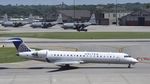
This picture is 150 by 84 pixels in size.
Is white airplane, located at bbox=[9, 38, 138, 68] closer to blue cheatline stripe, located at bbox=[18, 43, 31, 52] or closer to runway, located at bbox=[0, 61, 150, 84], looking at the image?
runway, located at bbox=[0, 61, 150, 84]

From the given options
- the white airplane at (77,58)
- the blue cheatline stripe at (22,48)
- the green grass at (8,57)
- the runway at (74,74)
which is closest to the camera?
the runway at (74,74)

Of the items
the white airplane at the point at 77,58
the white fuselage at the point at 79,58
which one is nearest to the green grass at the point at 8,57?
the white airplane at the point at 77,58

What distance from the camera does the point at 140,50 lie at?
85750 mm

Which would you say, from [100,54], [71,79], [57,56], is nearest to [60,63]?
[57,56]

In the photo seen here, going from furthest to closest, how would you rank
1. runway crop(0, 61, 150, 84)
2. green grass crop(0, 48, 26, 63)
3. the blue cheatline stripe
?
green grass crop(0, 48, 26, 63), the blue cheatline stripe, runway crop(0, 61, 150, 84)

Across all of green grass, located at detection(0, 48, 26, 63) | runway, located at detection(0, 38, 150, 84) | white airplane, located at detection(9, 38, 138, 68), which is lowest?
green grass, located at detection(0, 48, 26, 63)

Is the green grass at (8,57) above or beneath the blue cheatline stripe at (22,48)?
beneath

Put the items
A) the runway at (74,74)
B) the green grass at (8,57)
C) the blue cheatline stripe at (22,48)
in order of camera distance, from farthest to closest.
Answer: the green grass at (8,57) → the blue cheatline stripe at (22,48) → the runway at (74,74)

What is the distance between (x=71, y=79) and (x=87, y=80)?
1.83m

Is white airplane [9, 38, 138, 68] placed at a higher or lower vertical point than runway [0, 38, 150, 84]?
higher

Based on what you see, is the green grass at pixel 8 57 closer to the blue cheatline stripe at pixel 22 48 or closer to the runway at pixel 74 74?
the runway at pixel 74 74

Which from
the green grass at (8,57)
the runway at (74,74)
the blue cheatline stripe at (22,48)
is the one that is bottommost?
the green grass at (8,57)

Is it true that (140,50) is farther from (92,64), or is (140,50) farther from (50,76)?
(50,76)

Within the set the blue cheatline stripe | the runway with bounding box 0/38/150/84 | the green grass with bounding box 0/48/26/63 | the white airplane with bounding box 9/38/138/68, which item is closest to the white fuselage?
the white airplane with bounding box 9/38/138/68
